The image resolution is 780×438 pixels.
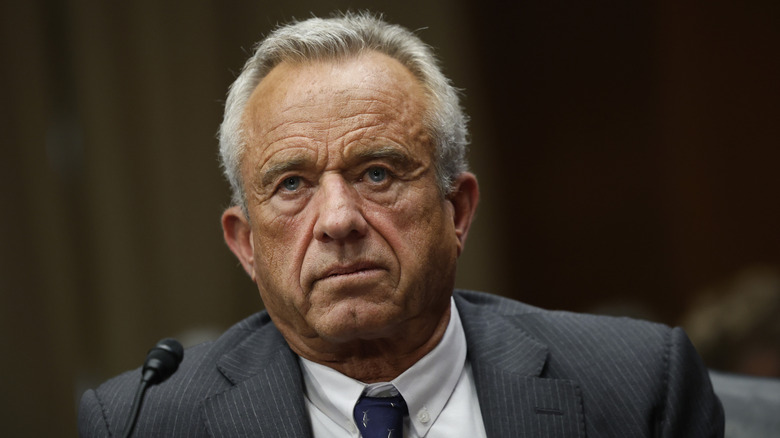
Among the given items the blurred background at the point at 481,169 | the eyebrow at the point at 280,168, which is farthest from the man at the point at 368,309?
the blurred background at the point at 481,169

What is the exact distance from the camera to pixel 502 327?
218 centimetres

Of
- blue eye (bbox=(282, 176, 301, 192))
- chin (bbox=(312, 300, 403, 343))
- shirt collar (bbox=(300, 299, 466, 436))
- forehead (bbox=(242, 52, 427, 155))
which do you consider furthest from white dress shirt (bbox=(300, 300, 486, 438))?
forehead (bbox=(242, 52, 427, 155))

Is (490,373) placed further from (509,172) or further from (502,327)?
(509,172)

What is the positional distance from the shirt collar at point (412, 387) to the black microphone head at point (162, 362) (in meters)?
0.30

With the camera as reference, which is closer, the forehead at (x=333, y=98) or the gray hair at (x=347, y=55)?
the forehead at (x=333, y=98)

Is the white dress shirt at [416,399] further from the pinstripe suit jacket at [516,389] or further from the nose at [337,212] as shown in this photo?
the nose at [337,212]

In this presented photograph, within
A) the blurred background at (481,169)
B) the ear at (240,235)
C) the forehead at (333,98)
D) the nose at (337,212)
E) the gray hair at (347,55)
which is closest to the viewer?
the nose at (337,212)

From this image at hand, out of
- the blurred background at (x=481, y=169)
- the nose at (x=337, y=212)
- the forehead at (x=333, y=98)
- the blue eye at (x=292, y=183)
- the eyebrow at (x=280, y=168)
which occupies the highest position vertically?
the forehead at (x=333, y=98)

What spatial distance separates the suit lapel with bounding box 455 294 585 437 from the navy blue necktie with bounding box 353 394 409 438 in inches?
8.1

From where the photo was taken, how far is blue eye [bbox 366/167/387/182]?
1854mm

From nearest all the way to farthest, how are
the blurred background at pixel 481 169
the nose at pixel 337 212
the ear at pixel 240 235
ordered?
the nose at pixel 337 212 → the ear at pixel 240 235 → the blurred background at pixel 481 169

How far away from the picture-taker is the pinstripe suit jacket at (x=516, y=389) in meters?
1.91

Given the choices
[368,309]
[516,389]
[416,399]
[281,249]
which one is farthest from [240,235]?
[516,389]

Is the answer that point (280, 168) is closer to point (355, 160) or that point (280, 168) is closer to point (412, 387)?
point (355, 160)
